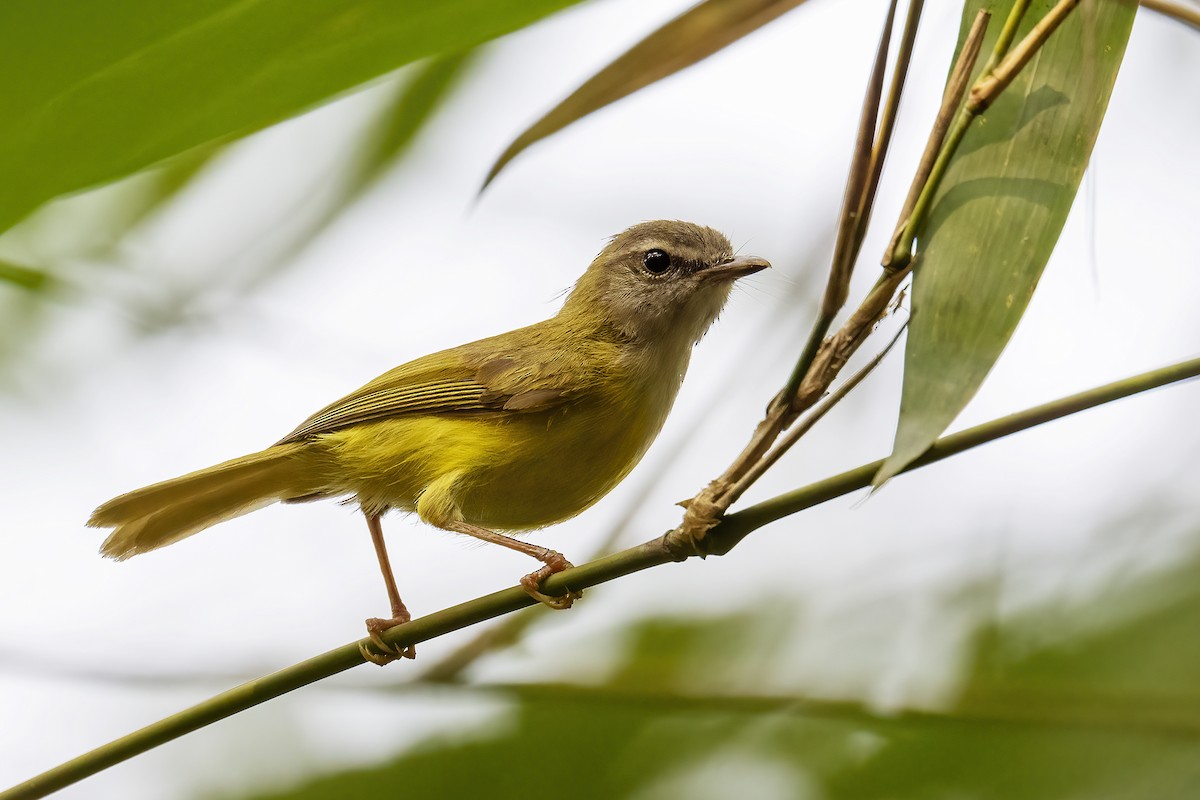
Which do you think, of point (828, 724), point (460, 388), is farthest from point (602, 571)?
A: point (460, 388)

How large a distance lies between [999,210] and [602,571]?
75cm

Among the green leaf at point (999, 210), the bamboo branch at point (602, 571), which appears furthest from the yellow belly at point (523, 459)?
the green leaf at point (999, 210)

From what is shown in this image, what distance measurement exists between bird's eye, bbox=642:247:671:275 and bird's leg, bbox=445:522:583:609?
3.36 feet

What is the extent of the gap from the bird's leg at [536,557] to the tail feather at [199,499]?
63 centimetres

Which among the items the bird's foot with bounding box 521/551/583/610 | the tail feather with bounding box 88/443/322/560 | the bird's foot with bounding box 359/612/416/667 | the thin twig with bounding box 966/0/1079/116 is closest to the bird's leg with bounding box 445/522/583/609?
the bird's foot with bounding box 521/551/583/610

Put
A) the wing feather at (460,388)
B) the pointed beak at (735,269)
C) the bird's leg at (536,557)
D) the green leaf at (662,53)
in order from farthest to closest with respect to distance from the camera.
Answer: the pointed beak at (735,269), the wing feather at (460,388), the bird's leg at (536,557), the green leaf at (662,53)

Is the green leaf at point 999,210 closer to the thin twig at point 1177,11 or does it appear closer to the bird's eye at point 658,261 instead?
the thin twig at point 1177,11

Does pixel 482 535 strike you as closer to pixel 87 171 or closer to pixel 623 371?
pixel 623 371

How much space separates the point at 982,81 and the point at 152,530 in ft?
8.24

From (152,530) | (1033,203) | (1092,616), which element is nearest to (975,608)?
(1092,616)

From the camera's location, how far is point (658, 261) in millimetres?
3684

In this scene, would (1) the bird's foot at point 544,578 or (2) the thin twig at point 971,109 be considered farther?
(1) the bird's foot at point 544,578

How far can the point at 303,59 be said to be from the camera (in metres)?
1.67

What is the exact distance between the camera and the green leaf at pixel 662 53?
1832mm
